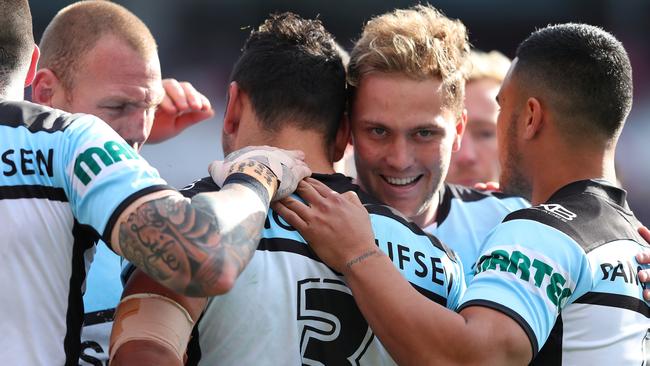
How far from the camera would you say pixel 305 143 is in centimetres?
295

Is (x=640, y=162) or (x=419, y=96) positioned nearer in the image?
(x=419, y=96)

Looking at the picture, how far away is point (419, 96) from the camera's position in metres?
3.48

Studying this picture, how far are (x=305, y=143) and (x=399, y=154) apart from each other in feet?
2.33

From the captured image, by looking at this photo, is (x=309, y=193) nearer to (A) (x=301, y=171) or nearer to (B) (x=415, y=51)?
(A) (x=301, y=171)

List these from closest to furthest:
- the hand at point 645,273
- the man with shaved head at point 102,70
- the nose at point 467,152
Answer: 1. the hand at point 645,273
2. the man with shaved head at point 102,70
3. the nose at point 467,152

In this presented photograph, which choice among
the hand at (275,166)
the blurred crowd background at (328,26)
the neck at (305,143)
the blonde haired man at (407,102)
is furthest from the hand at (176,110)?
the blurred crowd background at (328,26)

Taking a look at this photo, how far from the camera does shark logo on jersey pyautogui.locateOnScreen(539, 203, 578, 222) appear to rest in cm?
289

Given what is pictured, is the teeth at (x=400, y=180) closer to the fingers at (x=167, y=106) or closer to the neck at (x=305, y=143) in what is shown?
the neck at (x=305, y=143)

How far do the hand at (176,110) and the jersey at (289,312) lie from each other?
5.40ft

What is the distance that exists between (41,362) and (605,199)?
1.95 metres

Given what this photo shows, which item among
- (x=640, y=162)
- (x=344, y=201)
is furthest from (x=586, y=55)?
(x=640, y=162)

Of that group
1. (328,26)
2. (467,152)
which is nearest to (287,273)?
(467,152)

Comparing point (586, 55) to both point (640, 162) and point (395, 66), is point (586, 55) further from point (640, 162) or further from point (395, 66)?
point (640, 162)

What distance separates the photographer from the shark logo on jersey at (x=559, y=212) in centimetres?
289
